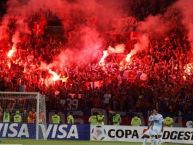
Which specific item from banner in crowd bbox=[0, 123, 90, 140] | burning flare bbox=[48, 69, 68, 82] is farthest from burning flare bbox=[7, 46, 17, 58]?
banner in crowd bbox=[0, 123, 90, 140]

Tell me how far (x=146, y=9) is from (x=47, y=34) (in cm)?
762

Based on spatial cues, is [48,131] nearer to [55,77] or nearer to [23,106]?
[23,106]

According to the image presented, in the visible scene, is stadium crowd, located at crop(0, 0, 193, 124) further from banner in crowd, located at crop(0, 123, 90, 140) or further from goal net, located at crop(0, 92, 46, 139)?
banner in crowd, located at crop(0, 123, 90, 140)

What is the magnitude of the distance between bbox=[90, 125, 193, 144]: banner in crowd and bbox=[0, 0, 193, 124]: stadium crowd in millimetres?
3626

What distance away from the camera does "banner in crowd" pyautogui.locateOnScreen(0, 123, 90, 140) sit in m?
35.6

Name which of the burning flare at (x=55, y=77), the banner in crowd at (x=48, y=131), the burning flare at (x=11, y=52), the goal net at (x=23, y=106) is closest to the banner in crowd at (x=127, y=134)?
the banner in crowd at (x=48, y=131)

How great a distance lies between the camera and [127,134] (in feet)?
118

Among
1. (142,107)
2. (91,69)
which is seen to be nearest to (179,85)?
(142,107)

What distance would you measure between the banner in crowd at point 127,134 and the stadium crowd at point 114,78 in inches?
143

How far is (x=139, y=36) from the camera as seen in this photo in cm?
4909

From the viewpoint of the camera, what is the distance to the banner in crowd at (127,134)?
3547 centimetres

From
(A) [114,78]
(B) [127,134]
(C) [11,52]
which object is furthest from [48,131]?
(C) [11,52]

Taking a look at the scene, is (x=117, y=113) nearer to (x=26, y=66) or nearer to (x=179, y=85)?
(x=179, y=85)

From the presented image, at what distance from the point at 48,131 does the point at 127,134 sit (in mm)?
4300
